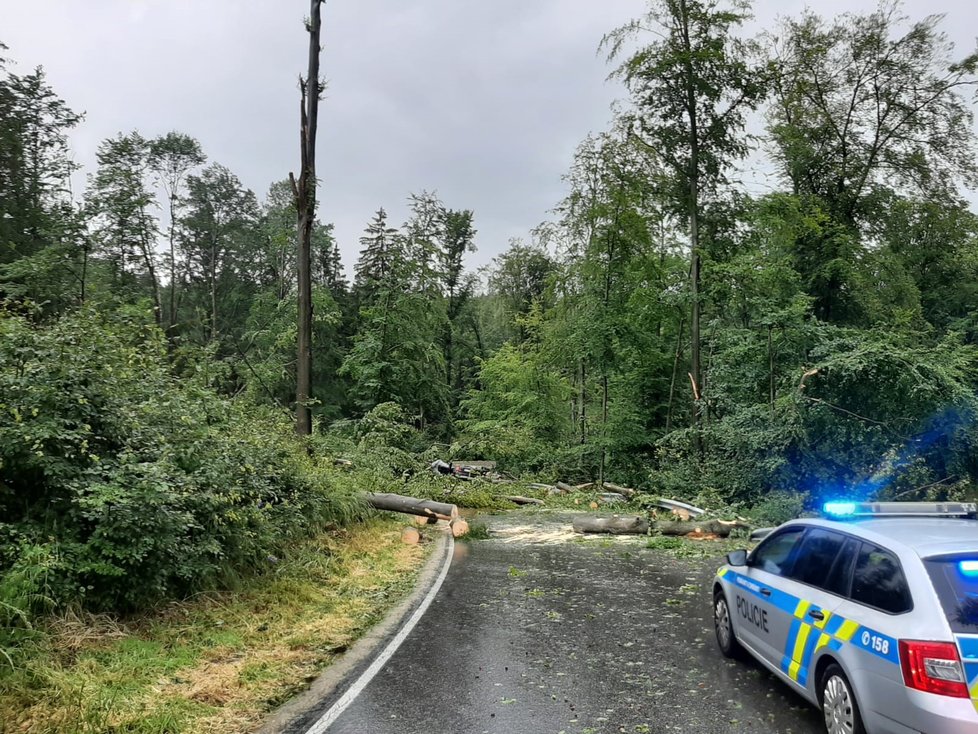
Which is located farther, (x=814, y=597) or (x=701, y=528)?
(x=701, y=528)

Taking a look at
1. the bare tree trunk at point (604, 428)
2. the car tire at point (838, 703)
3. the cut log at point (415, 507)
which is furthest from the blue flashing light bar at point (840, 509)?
the bare tree trunk at point (604, 428)

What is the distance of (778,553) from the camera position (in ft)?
18.8

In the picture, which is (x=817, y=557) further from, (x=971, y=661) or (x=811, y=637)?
(x=971, y=661)

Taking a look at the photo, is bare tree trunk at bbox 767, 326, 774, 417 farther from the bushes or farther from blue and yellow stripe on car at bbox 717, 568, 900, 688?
the bushes

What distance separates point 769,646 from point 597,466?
23608mm

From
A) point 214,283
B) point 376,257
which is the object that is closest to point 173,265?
point 214,283

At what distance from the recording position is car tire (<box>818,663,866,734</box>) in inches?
160

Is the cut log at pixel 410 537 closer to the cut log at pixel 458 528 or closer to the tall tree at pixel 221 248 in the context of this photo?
the cut log at pixel 458 528

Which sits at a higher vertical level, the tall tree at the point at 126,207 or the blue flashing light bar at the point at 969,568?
the tall tree at the point at 126,207

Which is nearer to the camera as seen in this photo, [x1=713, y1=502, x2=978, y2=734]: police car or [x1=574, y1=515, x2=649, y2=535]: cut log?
[x1=713, y1=502, x2=978, y2=734]: police car

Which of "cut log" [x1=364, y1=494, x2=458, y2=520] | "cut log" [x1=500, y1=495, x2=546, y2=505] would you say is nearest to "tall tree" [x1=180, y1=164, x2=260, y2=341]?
"cut log" [x1=500, y1=495, x2=546, y2=505]

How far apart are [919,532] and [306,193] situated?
14.8 meters

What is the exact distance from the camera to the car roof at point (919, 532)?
392 cm

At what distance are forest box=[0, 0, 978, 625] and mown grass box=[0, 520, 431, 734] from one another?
432 mm
